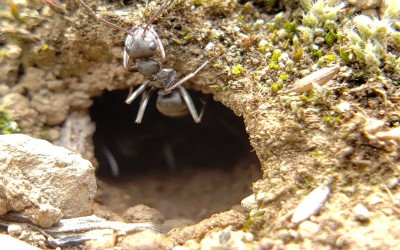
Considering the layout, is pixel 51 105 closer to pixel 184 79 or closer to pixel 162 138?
pixel 184 79

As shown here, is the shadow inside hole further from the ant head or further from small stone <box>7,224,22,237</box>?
small stone <box>7,224,22,237</box>

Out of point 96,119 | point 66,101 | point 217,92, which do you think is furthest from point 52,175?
point 96,119

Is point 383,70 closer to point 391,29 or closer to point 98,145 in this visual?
point 391,29

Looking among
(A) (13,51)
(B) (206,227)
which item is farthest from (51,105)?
(B) (206,227)

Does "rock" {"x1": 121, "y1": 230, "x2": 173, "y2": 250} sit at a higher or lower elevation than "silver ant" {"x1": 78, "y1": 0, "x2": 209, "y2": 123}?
lower

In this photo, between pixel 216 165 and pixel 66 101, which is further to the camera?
pixel 216 165

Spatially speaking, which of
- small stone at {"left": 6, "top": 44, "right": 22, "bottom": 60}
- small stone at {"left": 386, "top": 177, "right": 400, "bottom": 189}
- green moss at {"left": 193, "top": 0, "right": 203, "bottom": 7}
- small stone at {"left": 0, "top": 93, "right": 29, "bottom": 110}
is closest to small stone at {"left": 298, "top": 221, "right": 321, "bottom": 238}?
small stone at {"left": 386, "top": 177, "right": 400, "bottom": 189}
